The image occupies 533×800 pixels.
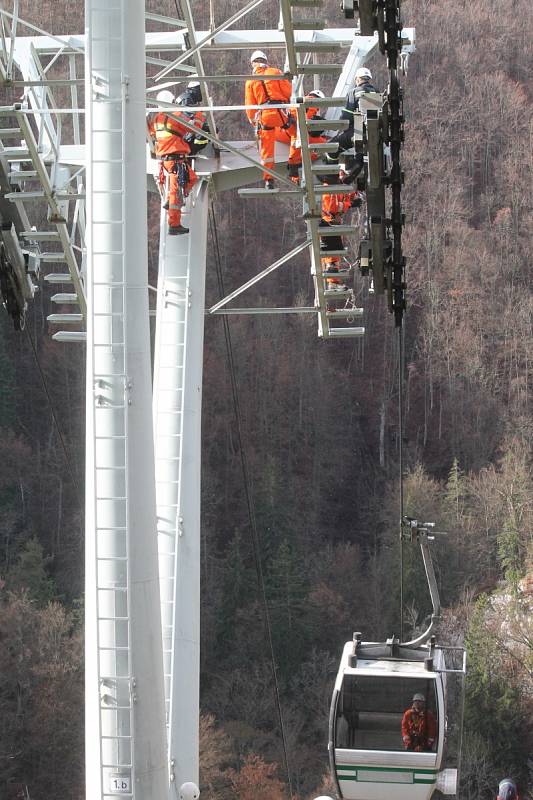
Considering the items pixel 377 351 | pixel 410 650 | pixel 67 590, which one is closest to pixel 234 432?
pixel 377 351

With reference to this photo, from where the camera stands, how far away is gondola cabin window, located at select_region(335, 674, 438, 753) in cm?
1473

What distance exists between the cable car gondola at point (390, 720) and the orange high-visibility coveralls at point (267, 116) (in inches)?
144

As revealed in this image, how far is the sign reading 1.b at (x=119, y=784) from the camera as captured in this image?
10141mm

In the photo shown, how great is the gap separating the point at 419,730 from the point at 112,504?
18.7 ft

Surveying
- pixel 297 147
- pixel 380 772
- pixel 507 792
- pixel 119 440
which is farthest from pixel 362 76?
pixel 507 792

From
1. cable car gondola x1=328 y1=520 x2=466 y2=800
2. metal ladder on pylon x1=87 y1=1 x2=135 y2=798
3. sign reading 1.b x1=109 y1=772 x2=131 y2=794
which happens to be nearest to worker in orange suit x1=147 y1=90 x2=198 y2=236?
metal ladder on pylon x1=87 y1=1 x2=135 y2=798

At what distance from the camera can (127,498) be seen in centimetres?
1009

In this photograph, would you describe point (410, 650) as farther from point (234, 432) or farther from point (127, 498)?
point (234, 432)

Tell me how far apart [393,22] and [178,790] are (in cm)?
586

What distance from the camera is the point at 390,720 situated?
15203 millimetres

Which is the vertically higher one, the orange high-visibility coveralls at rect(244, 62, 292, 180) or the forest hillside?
the orange high-visibility coveralls at rect(244, 62, 292, 180)

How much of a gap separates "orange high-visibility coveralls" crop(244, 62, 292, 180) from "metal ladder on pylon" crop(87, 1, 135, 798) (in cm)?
354

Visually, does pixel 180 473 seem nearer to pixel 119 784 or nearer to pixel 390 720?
pixel 119 784

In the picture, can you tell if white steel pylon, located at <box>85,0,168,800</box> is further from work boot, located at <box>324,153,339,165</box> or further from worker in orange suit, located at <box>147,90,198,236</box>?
work boot, located at <box>324,153,339,165</box>
